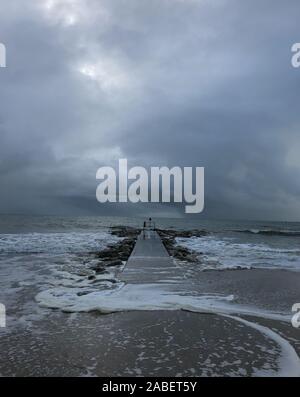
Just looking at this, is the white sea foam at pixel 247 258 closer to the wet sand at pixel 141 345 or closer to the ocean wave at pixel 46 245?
the wet sand at pixel 141 345

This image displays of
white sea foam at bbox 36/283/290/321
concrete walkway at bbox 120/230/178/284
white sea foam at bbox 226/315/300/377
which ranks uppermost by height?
white sea foam at bbox 226/315/300/377

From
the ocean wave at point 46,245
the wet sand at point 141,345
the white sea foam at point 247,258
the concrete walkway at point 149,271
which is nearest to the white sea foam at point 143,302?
→ the wet sand at point 141,345

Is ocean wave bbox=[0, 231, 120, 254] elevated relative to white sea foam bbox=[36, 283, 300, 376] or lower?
lower

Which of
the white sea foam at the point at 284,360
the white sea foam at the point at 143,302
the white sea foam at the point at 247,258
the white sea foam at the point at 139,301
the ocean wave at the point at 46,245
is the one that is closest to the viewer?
the white sea foam at the point at 284,360

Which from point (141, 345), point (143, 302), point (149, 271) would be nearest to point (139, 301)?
point (143, 302)

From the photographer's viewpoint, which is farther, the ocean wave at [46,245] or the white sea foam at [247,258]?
the ocean wave at [46,245]

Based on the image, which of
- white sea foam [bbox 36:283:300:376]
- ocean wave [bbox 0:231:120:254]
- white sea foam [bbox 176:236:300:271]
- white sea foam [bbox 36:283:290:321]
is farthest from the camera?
ocean wave [bbox 0:231:120:254]

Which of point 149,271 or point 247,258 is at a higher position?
point 149,271

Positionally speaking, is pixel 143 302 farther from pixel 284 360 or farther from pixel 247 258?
pixel 247 258

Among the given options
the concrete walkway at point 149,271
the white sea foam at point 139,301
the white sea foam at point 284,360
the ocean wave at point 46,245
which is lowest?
the ocean wave at point 46,245

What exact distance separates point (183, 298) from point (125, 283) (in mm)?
2349

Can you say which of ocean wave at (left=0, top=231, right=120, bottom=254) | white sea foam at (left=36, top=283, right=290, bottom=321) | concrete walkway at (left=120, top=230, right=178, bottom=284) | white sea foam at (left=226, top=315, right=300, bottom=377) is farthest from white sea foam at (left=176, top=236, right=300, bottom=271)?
white sea foam at (left=226, top=315, right=300, bottom=377)

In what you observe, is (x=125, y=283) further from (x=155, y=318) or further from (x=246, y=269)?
(x=246, y=269)

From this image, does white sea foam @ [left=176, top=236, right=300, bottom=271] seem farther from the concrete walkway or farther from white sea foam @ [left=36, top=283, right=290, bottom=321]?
white sea foam @ [left=36, top=283, right=290, bottom=321]
